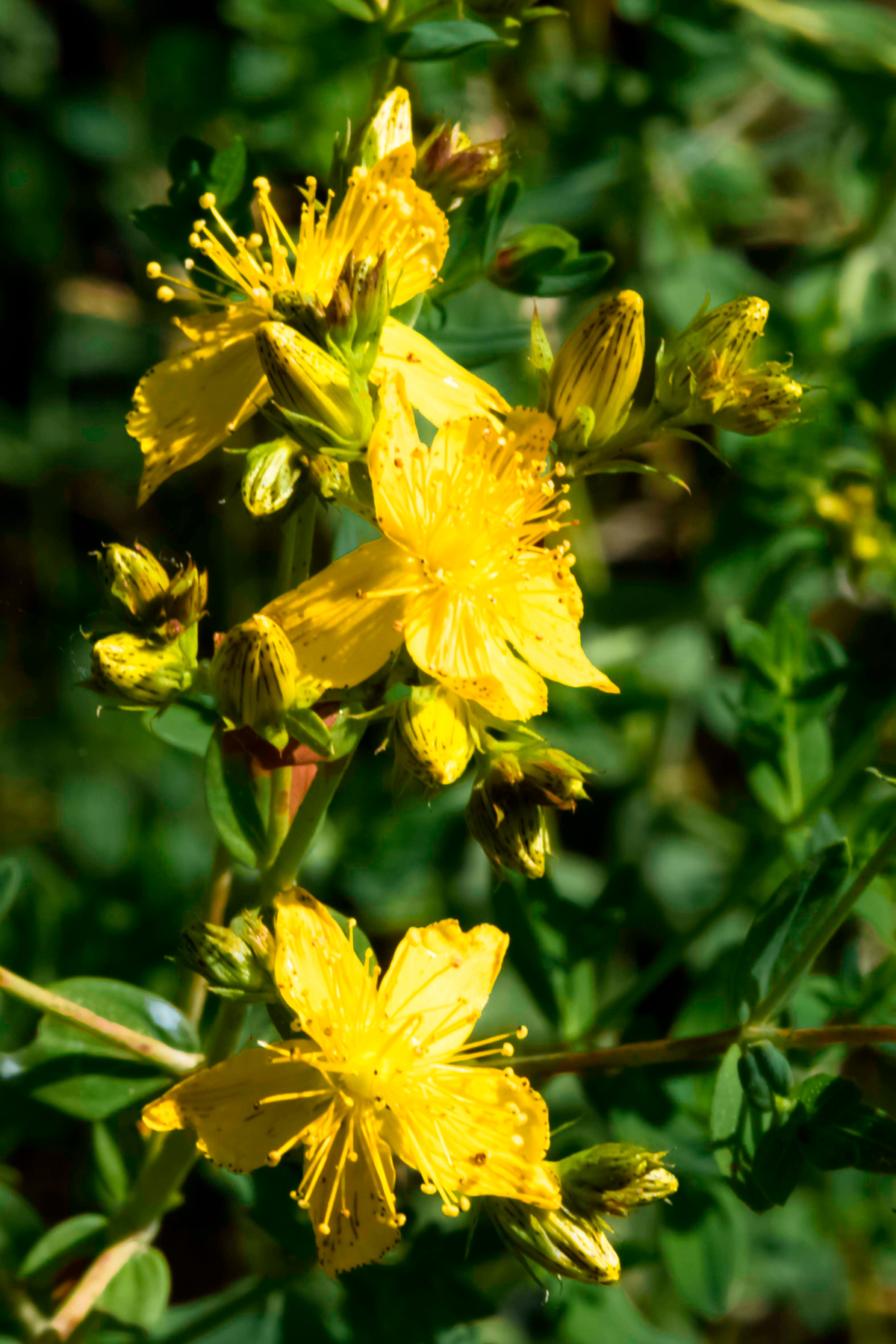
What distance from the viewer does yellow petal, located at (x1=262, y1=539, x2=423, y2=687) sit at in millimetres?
1228

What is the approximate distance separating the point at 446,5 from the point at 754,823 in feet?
5.22

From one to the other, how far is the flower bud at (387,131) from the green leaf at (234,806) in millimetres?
687

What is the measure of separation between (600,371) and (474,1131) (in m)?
0.82

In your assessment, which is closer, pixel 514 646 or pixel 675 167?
pixel 514 646

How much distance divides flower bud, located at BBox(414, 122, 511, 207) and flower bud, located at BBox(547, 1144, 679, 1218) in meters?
1.11

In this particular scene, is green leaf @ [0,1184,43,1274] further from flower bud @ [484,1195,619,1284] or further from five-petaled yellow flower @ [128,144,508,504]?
five-petaled yellow flower @ [128,144,508,504]

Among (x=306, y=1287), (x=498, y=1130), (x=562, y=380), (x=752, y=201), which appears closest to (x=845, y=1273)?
(x=306, y=1287)

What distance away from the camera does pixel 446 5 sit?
1.45 m

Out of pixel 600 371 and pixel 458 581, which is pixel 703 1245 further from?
pixel 600 371

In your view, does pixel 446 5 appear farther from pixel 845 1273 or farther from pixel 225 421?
pixel 845 1273

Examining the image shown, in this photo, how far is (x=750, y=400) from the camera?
129 cm

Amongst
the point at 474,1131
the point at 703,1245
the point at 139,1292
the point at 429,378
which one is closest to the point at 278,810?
the point at 474,1131

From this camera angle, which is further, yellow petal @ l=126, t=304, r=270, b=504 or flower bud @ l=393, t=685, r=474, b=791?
yellow petal @ l=126, t=304, r=270, b=504

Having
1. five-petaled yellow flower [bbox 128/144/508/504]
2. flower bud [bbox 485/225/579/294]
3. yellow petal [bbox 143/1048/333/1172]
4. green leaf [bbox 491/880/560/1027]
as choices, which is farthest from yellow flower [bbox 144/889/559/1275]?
flower bud [bbox 485/225/579/294]
